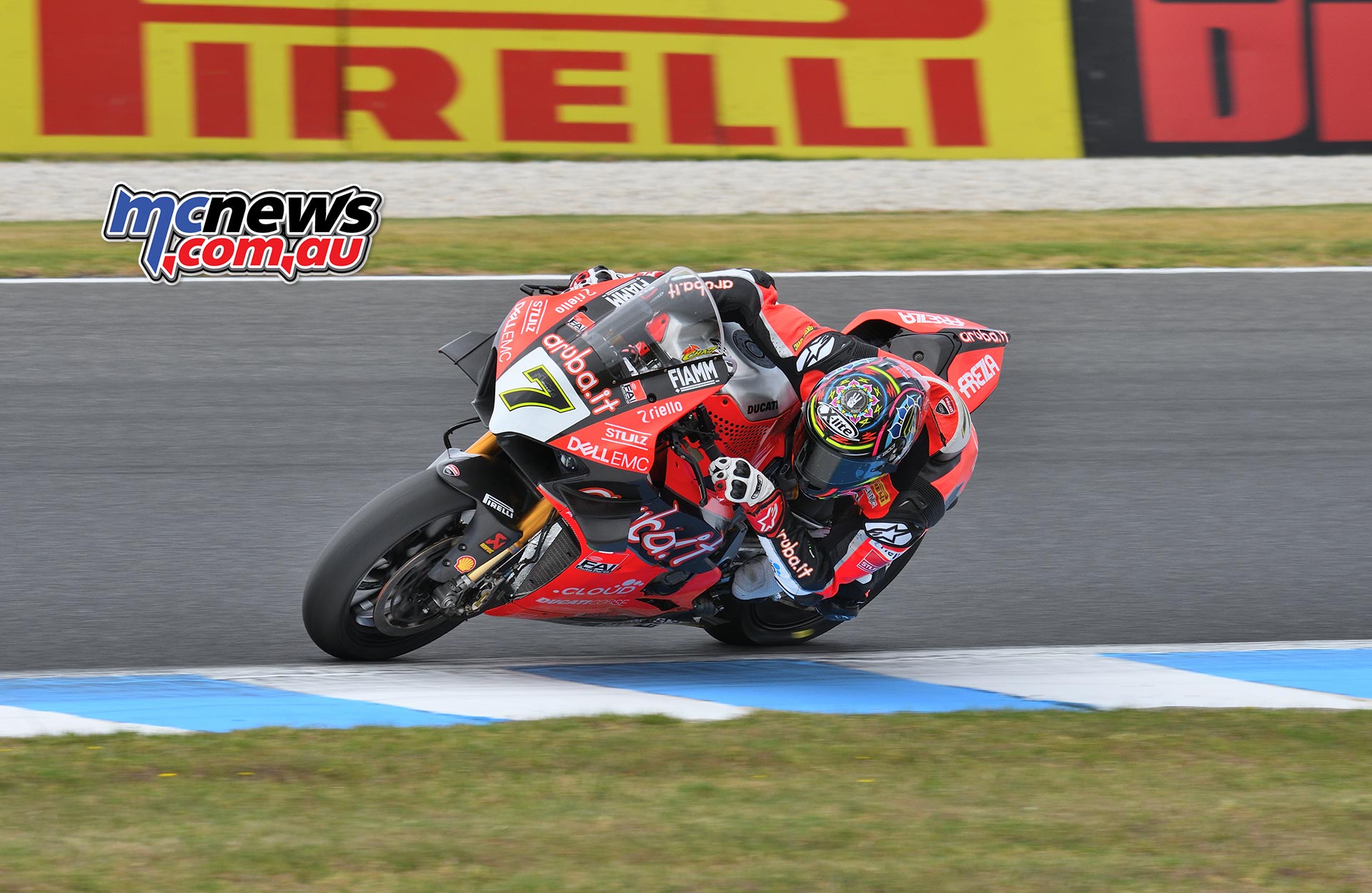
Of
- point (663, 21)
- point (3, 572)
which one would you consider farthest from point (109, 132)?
point (3, 572)

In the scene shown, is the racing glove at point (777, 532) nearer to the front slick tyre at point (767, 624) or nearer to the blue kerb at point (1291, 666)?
the front slick tyre at point (767, 624)

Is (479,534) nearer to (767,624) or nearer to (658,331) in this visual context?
(658,331)

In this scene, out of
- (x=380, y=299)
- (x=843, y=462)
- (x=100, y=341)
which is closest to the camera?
(x=843, y=462)

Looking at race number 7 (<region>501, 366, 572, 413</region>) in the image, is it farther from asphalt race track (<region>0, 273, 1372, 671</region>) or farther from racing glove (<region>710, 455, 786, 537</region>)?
asphalt race track (<region>0, 273, 1372, 671</region>)

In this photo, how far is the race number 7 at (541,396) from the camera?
16.6 feet

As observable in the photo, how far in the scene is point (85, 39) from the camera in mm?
13953

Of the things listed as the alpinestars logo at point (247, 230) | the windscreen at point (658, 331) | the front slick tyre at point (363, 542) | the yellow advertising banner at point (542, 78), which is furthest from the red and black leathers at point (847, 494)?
the yellow advertising banner at point (542, 78)

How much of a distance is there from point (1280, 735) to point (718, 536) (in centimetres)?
188

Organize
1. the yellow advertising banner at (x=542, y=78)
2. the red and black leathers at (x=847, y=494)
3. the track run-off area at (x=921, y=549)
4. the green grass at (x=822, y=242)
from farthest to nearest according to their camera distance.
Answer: the yellow advertising banner at (x=542, y=78), the green grass at (x=822, y=242), the track run-off area at (x=921, y=549), the red and black leathers at (x=847, y=494)

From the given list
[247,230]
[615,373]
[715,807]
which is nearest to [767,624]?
[615,373]

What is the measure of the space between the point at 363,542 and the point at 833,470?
152cm

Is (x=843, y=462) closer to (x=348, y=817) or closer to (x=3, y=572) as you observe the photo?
(x=348, y=817)

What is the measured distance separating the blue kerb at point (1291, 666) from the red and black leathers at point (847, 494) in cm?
112

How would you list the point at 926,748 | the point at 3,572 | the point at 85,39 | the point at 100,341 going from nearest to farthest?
A: the point at 926,748, the point at 3,572, the point at 100,341, the point at 85,39
